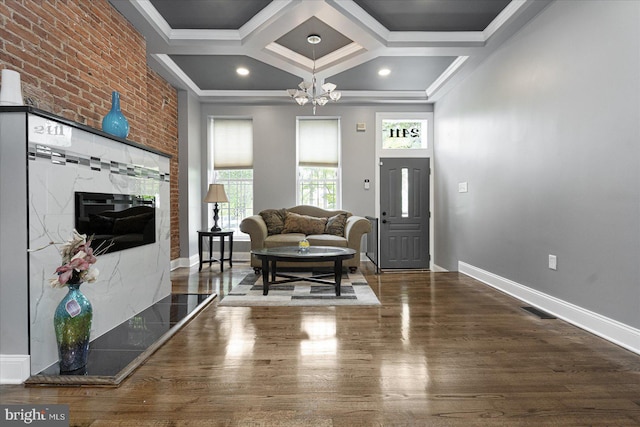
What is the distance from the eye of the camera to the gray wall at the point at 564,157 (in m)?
2.52

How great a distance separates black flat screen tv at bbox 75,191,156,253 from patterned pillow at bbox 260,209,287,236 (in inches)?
92.2

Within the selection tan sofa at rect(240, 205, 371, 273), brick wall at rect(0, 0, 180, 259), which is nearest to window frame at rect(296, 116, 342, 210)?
tan sofa at rect(240, 205, 371, 273)

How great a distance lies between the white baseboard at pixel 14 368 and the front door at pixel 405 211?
5312 mm

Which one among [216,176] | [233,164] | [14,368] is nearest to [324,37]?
[233,164]

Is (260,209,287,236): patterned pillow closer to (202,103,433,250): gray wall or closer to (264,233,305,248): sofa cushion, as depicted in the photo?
(264,233,305,248): sofa cushion

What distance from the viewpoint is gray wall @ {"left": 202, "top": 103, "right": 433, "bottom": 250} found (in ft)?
21.3

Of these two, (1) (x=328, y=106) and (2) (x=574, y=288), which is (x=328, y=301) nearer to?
(2) (x=574, y=288)

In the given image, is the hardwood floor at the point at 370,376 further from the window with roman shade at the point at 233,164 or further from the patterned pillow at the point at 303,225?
the window with roman shade at the point at 233,164

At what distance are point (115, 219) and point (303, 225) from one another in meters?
3.22

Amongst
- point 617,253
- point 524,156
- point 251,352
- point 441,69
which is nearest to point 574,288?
point 617,253

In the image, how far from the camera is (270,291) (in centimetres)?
410

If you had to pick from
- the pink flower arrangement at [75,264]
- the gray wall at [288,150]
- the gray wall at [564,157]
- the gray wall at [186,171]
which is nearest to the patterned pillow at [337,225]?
the gray wall at [288,150]

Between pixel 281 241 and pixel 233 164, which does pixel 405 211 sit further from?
pixel 233 164

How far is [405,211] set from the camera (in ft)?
21.6
